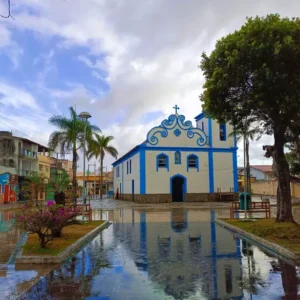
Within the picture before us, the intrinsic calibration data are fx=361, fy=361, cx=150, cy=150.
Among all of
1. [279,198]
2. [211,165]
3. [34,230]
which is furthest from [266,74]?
[211,165]

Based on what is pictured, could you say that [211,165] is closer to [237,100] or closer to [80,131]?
[80,131]

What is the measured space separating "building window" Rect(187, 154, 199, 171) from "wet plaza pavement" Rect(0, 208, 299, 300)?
27220mm

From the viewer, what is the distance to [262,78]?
12.1 metres

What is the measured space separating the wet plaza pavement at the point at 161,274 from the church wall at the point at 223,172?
2780 cm

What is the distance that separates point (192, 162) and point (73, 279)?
105 ft

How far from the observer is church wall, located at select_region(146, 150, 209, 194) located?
3697 centimetres

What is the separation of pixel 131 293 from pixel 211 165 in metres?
33.1

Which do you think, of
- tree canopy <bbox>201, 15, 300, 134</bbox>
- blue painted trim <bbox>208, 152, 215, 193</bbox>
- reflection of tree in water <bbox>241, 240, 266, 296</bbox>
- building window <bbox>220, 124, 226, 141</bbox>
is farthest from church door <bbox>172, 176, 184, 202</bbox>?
reflection of tree in water <bbox>241, 240, 266, 296</bbox>

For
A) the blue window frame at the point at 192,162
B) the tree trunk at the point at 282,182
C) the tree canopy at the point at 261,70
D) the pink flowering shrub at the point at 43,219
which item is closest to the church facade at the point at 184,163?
the blue window frame at the point at 192,162

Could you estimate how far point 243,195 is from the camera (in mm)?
18094

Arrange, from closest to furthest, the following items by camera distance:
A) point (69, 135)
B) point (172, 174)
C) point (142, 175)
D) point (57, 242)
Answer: point (57, 242), point (69, 135), point (142, 175), point (172, 174)

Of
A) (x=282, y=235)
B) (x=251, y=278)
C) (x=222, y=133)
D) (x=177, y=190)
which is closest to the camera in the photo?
(x=251, y=278)

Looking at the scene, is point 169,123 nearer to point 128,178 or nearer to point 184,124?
point 184,124

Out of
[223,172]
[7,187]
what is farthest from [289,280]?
[7,187]
